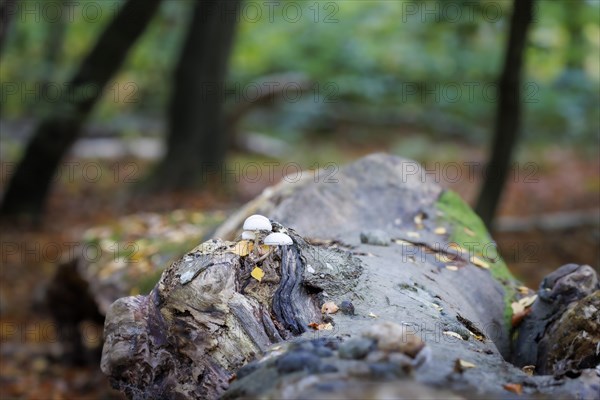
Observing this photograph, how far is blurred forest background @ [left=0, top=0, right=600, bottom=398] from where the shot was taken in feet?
22.2

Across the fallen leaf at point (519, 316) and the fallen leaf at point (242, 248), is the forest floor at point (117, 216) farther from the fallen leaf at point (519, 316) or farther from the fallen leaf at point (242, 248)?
the fallen leaf at point (242, 248)

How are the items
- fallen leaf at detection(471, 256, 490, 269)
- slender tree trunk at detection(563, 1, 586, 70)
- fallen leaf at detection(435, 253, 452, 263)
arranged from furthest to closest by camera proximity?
slender tree trunk at detection(563, 1, 586, 70) → fallen leaf at detection(471, 256, 490, 269) → fallen leaf at detection(435, 253, 452, 263)

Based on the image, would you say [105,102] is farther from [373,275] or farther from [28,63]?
[373,275]

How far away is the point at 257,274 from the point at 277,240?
167 millimetres

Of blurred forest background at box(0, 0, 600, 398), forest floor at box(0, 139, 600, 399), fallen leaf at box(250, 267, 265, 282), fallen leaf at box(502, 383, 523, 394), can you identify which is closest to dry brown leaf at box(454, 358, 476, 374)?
fallen leaf at box(502, 383, 523, 394)

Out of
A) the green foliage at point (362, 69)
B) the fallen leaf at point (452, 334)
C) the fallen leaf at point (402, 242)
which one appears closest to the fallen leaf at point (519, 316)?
the fallen leaf at point (402, 242)

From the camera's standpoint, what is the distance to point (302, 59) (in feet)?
56.9

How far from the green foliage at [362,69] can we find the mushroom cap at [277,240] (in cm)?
937

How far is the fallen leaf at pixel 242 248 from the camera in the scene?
8.73 feet

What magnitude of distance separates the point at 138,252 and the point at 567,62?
12.3 meters

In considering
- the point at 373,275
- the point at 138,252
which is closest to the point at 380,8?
the point at 138,252

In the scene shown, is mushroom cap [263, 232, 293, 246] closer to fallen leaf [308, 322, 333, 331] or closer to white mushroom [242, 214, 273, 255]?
white mushroom [242, 214, 273, 255]

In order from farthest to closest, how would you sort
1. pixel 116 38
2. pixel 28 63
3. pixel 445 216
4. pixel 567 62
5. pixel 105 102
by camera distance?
1. pixel 567 62
2. pixel 105 102
3. pixel 28 63
4. pixel 116 38
5. pixel 445 216

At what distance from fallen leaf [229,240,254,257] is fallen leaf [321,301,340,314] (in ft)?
1.28
